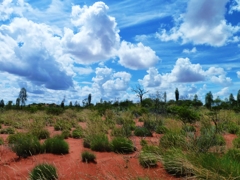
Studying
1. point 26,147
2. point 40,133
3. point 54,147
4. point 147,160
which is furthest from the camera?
point 40,133

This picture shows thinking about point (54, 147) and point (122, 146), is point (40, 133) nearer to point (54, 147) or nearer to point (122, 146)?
point (54, 147)

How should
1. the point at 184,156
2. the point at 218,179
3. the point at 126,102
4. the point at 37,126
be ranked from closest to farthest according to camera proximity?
the point at 218,179, the point at 184,156, the point at 37,126, the point at 126,102

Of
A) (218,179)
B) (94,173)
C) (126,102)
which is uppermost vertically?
(126,102)

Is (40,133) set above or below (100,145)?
above

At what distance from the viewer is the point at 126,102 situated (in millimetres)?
41781

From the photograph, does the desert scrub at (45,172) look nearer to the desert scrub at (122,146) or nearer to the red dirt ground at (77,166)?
the red dirt ground at (77,166)

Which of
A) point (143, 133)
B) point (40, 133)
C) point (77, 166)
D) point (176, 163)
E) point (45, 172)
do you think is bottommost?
point (77, 166)

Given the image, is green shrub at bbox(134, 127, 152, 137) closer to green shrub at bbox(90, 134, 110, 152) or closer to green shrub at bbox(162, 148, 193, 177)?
green shrub at bbox(90, 134, 110, 152)

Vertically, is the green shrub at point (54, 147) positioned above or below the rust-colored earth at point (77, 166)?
above

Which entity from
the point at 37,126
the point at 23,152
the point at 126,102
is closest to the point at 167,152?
the point at 23,152

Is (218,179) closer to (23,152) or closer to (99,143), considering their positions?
(99,143)

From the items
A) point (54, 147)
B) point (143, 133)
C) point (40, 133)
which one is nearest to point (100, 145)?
point (54, 147)

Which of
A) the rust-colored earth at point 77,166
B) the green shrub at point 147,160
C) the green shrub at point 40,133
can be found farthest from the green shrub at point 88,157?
the green shrub at point 40,133

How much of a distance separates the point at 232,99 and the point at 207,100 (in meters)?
6.48
